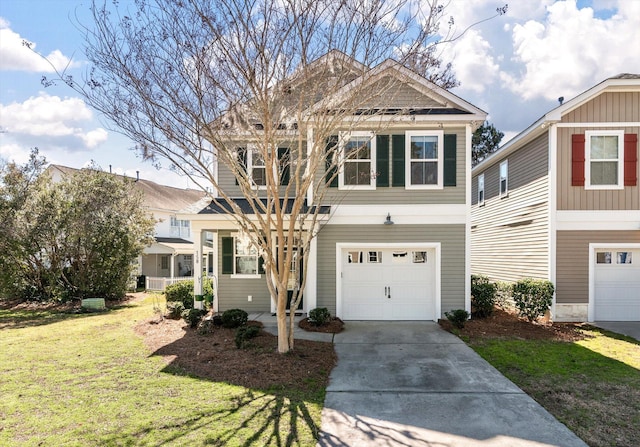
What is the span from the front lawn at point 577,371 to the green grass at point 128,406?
3468mm

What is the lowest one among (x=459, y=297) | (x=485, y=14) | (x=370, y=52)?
(x=459, y=297)

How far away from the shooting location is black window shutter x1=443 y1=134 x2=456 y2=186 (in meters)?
10.2

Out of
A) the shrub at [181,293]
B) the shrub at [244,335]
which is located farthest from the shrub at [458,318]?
the shrub at [181,293]

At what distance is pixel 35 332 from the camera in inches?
378

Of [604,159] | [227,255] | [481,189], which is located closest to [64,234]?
[227,255]

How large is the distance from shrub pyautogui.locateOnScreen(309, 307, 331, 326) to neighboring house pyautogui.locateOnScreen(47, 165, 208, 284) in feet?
44.9

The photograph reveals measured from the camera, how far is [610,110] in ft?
34.1

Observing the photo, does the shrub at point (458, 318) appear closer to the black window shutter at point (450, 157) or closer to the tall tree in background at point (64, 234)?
the black window shutter at point (450, 157)

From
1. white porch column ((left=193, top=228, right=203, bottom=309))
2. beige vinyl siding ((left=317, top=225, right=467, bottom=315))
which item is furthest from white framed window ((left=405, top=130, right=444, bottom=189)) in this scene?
white porch column ((left=193, top=228, right=203, bottom=309))

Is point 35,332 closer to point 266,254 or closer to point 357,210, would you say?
point 266,254

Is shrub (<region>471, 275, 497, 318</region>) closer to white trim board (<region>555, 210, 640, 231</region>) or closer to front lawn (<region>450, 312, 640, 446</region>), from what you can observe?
front lawn (<region>450, 312, 640, 446</region>)

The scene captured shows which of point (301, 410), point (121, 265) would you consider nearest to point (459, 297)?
point (301, 410)

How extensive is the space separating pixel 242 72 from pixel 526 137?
961 centimetres

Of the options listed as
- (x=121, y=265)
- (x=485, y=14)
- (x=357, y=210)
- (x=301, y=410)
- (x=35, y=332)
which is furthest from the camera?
(x=121, y=265)
